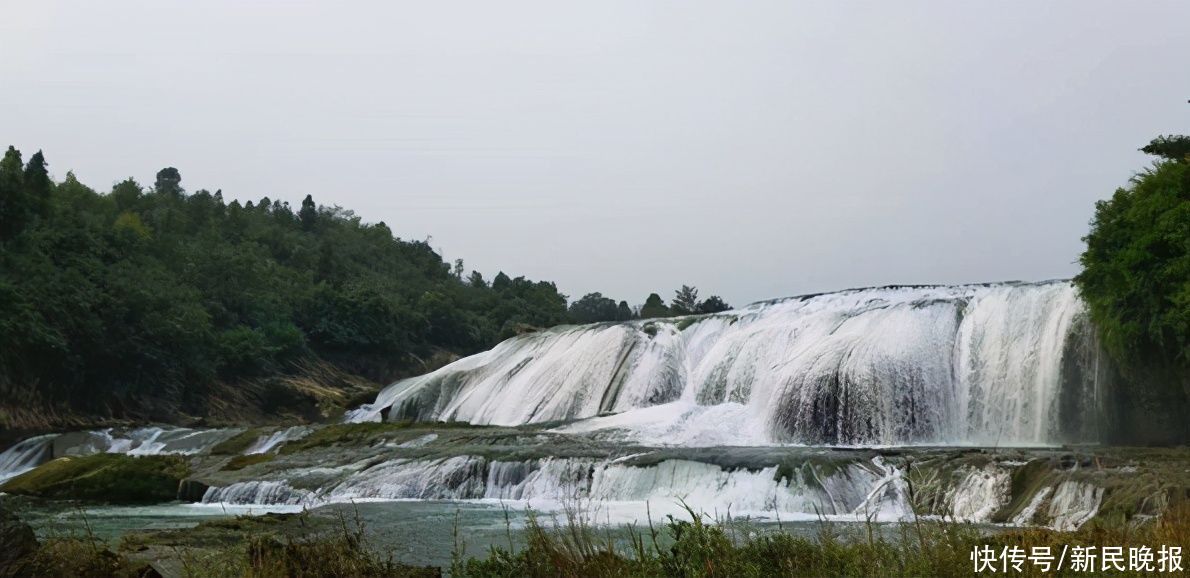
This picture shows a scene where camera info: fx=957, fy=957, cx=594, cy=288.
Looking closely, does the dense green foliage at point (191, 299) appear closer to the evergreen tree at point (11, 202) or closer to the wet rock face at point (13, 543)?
the evergreen tree at point (11, 202)

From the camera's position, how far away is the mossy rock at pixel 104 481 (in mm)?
17453

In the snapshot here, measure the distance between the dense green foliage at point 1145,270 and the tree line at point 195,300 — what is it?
23949mm

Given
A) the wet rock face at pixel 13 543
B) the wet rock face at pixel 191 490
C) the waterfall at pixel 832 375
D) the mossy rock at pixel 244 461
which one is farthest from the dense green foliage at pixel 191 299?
the wet rock face at pixel 13 543

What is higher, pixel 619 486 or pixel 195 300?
pixel 195 300

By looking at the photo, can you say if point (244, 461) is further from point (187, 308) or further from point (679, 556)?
point (187, 308)

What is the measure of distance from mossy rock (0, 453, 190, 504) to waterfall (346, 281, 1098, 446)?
9.32 meters

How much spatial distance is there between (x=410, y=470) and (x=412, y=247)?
244 ft

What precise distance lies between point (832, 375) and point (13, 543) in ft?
62.4

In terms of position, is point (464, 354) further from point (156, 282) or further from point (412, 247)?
point (412, 247)

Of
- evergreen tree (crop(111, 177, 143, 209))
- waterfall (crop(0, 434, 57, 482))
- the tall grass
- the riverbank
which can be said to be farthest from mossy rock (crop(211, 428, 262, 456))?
evergreen tree (crop(111, 177, 143, 209))

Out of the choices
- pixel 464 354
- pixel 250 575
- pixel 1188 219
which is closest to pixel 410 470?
pixel 250 575

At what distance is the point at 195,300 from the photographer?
4506 cm

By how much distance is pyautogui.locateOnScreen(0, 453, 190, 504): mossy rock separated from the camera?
17.5 m

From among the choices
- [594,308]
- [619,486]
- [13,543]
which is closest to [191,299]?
[619,486]
